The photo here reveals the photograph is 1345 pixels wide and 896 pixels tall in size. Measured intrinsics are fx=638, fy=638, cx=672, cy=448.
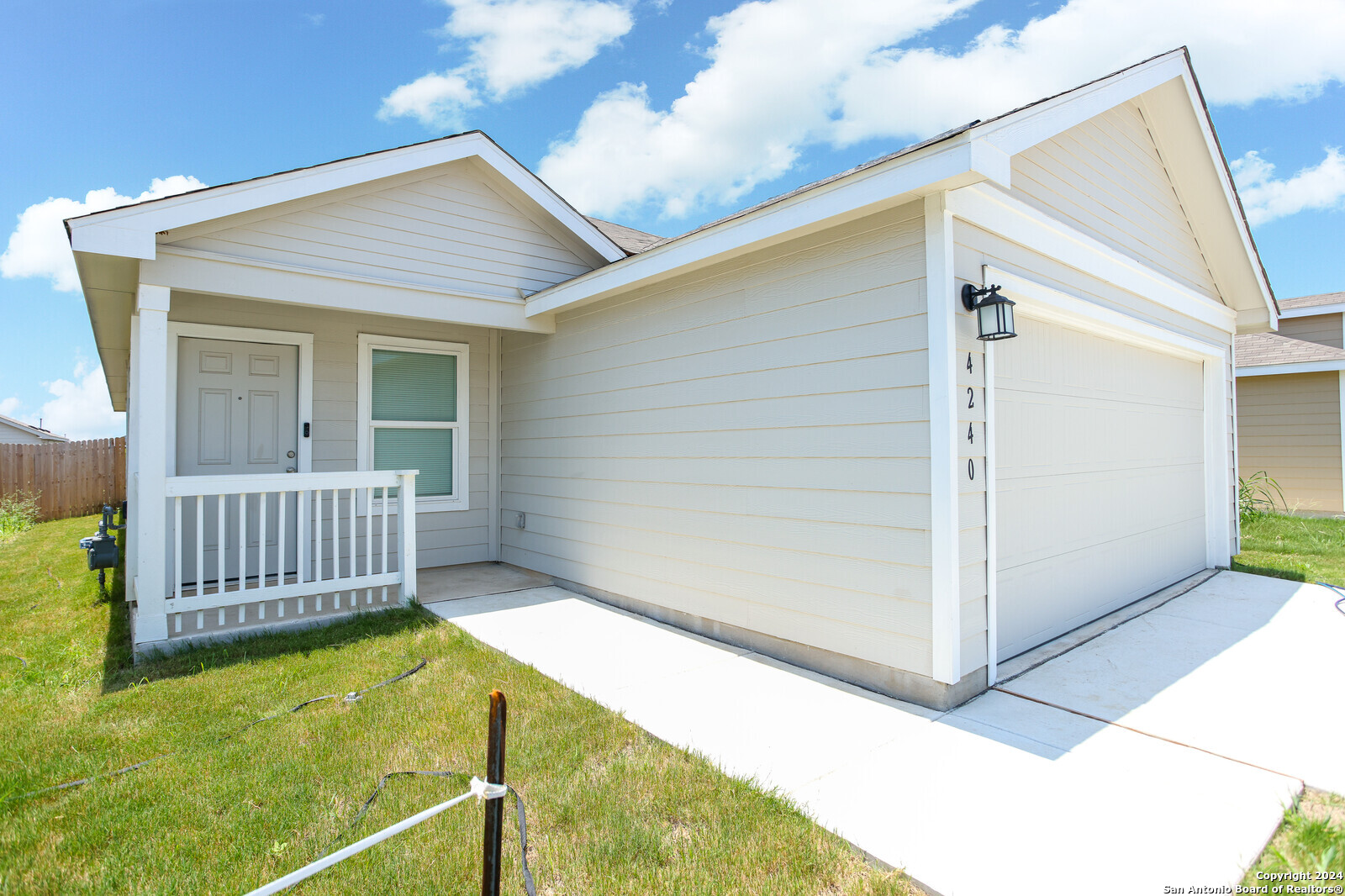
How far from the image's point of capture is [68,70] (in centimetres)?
686

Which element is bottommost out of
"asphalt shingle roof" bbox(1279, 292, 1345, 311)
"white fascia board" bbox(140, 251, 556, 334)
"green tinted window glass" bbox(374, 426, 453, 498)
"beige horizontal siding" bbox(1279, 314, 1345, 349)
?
"green tinted window glass" bbox(374, 426, 453, 498)

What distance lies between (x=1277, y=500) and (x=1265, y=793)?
37.9 ft

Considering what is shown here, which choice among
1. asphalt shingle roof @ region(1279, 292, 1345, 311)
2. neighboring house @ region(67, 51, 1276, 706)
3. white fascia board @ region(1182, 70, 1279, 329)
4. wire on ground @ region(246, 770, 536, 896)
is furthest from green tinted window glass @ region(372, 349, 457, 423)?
asphalt shingle roof @ region(1279, 292, 1345, 311)

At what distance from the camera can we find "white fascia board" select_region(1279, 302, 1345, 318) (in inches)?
419

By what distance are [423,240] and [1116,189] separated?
17.4 ft

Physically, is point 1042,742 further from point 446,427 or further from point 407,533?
point 446,427

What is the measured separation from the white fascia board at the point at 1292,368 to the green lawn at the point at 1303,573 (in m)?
2.29

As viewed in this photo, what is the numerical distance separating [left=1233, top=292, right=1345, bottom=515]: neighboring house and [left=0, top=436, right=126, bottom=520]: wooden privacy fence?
20367 mm

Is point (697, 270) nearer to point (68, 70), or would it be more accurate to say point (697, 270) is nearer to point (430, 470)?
point (430, 470)

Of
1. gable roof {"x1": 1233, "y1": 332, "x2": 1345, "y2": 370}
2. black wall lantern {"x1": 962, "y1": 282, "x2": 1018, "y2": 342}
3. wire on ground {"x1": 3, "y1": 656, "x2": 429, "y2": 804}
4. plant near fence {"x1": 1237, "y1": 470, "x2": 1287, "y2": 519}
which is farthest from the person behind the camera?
plant near fence {"x1": 1237, "y1": 470, "x2": 1287, "y2": 519}

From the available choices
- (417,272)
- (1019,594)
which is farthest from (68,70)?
(1019,594)

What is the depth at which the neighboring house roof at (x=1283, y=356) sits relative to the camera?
972 centimetres

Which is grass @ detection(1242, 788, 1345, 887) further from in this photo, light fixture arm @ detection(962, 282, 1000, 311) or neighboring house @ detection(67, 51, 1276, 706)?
light fixture arm @ detection(962, 282, 1000, 311)

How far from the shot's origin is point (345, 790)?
2264 millimetres
